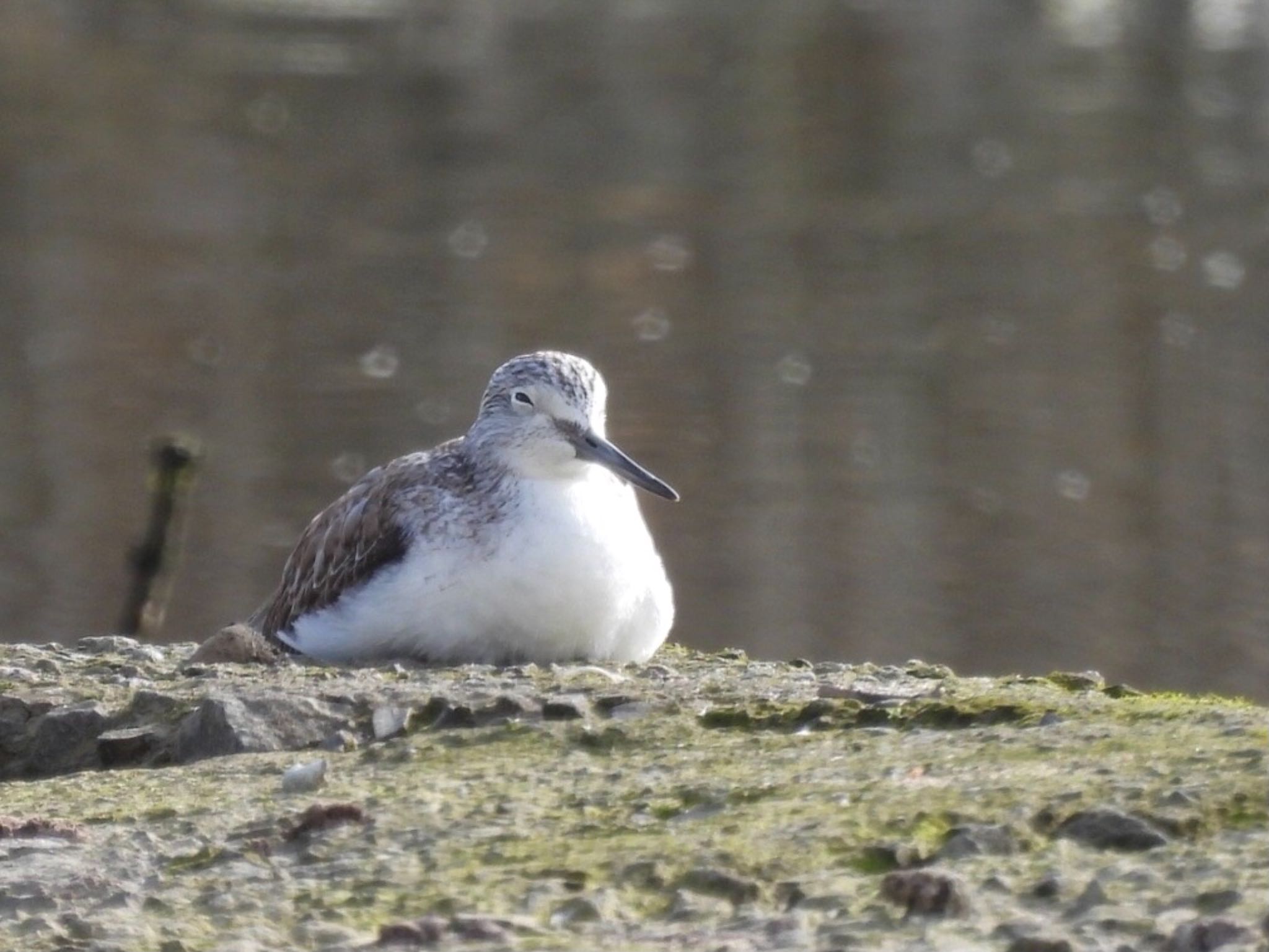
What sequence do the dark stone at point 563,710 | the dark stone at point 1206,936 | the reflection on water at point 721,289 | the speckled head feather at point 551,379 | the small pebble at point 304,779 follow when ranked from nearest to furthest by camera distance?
the dark stone at point 1206,936 → the small pebble at point 304,779 → the dark stone at point 563,710 → the speckled head feather at point 551,379 → the reflection on water at point 721,289

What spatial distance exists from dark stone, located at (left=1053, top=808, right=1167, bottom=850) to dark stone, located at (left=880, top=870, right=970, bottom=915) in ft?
1.03

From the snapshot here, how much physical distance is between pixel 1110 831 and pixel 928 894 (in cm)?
40

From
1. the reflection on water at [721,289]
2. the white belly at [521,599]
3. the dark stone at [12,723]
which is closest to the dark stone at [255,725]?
the dark stone at [12,723]

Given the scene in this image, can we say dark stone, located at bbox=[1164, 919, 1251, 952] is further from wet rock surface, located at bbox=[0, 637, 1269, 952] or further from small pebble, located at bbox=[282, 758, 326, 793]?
small pebble, located at bbox=[282, 758, 326, 793]

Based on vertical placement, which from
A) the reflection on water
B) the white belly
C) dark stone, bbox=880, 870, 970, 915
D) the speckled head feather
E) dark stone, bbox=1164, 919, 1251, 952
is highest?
the reflection on water

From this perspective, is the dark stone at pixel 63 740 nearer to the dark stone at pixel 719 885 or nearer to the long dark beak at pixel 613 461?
the long dark beak at pixel 613 461

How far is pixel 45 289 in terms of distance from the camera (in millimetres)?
14344

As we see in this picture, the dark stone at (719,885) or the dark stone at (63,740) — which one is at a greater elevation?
the dark stone at (63,740)

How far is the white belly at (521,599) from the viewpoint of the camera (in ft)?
20.1

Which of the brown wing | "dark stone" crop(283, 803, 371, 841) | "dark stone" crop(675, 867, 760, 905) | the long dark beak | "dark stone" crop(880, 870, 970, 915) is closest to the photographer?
"dark stone" crop(880, 870, 970, 915)

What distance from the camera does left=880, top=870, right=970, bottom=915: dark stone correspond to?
367cm

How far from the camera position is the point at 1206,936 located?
3.46 meters

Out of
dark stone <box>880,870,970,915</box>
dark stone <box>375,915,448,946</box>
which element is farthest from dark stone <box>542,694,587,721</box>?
dark stone <box>880,870,970,915</box>

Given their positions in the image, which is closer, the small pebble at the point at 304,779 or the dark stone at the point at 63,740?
the small pebble at the point at 304,779
